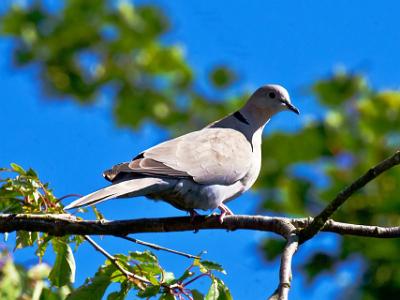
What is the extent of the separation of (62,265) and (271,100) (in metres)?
2.34

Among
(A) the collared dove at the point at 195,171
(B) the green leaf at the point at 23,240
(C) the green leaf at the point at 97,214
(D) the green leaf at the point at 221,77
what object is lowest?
(B) the green leaf at the point at 23,240

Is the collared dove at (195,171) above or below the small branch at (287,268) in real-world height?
above

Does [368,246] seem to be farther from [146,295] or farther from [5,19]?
[5,19]

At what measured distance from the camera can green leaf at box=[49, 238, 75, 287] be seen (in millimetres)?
2859

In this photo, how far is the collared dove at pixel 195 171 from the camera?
3.25 m

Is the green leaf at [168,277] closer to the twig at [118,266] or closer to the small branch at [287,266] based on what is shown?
the twig at [118,266]

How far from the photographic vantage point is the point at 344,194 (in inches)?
95.4

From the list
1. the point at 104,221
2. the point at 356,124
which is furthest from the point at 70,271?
the point at 356,124

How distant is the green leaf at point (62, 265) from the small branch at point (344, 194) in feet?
2.81

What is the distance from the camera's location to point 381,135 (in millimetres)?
4914

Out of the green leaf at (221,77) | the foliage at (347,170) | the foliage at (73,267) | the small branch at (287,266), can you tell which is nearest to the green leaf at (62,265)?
the foliage at (73,267)

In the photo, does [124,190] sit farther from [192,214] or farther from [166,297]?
[166,297]

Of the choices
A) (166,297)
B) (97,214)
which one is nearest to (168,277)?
(166,297)

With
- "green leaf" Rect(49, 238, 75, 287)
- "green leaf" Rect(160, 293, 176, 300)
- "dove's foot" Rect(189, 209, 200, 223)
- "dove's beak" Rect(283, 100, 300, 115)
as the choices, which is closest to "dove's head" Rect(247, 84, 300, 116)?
"dove's beak" Rect(283, 100, 300, 115)
